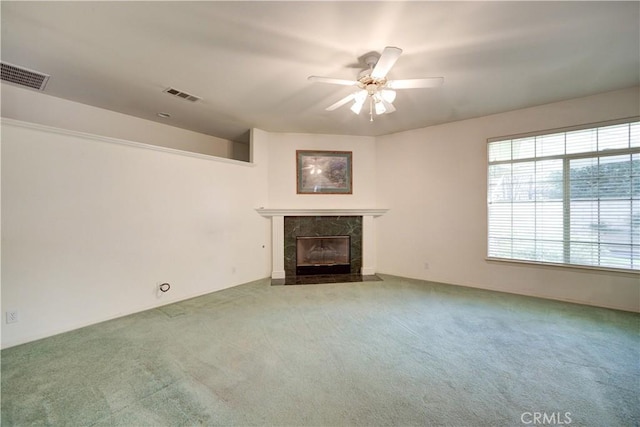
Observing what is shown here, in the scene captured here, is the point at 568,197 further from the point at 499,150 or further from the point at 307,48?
the point at 307,48

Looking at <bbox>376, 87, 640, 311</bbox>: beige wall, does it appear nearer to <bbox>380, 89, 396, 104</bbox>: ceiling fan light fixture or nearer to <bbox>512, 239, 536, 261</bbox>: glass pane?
→ <bbox>512, 239, 536, 261</bbox>: glass pane

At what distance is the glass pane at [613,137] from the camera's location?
3.10 m

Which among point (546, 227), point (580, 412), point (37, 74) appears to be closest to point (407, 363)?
point (580, 412)

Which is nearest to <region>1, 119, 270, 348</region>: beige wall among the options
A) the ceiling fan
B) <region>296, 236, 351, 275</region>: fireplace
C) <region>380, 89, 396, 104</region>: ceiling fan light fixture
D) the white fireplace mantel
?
the white fireplace mantel

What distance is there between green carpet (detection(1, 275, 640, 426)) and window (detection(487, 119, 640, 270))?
838 mm

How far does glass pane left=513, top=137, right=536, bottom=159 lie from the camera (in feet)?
12.0

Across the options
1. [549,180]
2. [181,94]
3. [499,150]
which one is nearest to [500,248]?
[549,180]

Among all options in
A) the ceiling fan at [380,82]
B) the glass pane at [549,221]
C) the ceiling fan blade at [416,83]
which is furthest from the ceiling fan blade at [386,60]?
the glass pane at [549,221]

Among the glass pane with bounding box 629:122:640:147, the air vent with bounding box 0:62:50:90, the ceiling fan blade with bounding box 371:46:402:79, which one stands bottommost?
the glass pane with bounding box 629:122:640:147

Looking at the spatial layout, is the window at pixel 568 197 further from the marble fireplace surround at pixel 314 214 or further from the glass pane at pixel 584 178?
the marble fireplace surround at pixel 314 214

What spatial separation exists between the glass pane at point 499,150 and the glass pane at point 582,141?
662 millimetres

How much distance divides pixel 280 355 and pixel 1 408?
1.75 meters

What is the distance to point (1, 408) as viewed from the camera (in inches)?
60.7

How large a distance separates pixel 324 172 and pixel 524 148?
320 cm
